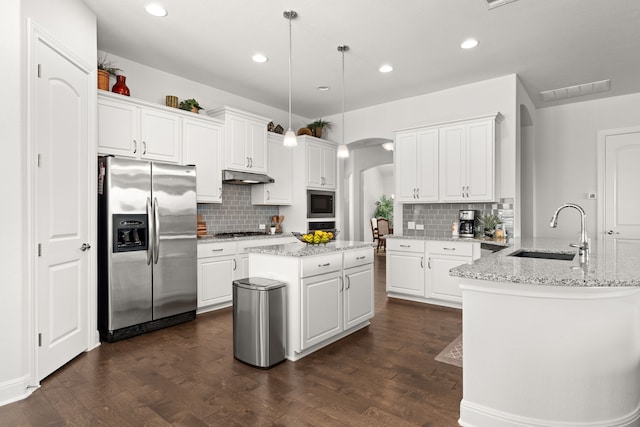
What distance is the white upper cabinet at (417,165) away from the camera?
5.10m

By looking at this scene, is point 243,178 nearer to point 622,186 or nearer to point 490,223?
point 490,223

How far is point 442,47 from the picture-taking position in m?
3.95

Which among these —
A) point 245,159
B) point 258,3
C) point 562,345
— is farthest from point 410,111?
point 562,345

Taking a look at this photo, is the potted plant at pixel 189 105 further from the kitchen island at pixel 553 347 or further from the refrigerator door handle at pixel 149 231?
the kitchen island at pixel 553 347

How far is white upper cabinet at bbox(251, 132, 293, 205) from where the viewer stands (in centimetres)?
561

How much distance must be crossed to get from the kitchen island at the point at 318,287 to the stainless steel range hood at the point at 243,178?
179cm

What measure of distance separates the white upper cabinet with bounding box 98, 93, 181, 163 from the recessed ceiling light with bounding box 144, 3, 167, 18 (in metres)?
0.97

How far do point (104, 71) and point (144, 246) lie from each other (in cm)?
181

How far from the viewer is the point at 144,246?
12.2 feet

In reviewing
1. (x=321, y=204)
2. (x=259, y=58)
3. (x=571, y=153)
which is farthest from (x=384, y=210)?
(x=259, y=58)

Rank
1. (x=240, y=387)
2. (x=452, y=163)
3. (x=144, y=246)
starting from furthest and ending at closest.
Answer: (x=452, y=163) < (x=144, y=246) < (x=240, y=387)

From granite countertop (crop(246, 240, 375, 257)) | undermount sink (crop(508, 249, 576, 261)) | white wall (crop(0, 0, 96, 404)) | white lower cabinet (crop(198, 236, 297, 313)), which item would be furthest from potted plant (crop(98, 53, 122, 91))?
undermount sink (crop(508, 249, 576, 261))

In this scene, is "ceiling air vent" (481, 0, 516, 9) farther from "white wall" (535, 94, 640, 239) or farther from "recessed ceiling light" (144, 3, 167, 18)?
"white wall" (535, 94, 640, 239)

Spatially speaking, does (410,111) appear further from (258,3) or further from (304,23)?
(258,3)
